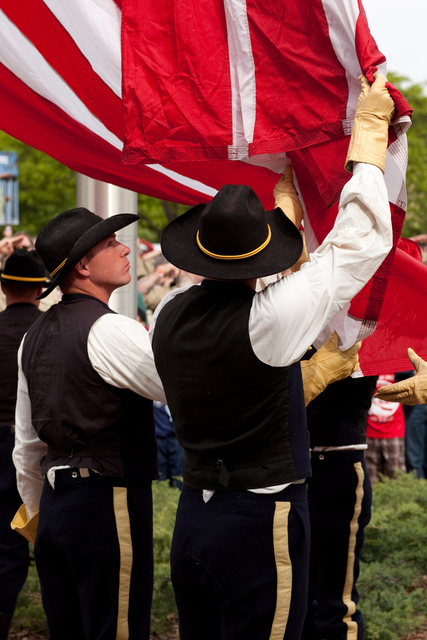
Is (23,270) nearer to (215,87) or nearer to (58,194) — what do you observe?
(215,87)

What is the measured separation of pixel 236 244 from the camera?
2756mm

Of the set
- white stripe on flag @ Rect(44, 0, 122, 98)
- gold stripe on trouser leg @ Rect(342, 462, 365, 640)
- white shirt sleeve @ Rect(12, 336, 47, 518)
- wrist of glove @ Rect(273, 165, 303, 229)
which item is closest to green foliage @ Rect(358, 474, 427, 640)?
gold stripe on trouser leg @ Rect(342, 462, 365, 640)

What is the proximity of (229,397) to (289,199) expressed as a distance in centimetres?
96

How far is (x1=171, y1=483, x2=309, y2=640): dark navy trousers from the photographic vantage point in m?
2.75

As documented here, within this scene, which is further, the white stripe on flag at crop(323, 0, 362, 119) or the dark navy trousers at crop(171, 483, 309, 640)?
the white stripe on flag at crop(323, 0, 362, 119)

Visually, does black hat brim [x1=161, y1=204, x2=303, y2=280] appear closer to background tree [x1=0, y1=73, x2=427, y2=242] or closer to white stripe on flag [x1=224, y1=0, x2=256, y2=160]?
white stripe on flag [x1=224, y1=0, x2=256, y2=160]

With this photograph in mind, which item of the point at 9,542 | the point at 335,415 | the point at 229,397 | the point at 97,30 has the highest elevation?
the point at 97,30

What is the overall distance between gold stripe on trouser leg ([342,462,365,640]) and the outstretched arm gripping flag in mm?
784

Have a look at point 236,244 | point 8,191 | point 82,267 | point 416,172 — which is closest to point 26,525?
point 82,267

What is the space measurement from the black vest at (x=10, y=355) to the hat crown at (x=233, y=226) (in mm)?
2523

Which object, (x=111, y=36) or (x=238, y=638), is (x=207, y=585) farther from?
(x=111, y=36)

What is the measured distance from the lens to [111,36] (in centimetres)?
382

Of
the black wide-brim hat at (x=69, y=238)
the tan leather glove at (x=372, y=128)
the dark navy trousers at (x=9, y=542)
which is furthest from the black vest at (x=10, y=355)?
the tan leather glove at (x=372, y=128)

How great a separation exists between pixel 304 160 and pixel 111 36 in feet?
3.63
